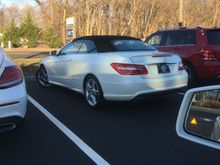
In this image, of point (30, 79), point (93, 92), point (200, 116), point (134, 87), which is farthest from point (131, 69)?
point (30, 79)

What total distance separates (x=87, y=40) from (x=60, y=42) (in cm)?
3763

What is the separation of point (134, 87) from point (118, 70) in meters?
0.41

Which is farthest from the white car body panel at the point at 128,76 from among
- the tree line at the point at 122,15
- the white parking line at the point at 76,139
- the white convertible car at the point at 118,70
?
the tree line at the point at 122,15

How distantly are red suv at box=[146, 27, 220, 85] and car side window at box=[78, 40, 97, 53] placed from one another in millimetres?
3055

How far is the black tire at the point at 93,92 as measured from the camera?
7.23m

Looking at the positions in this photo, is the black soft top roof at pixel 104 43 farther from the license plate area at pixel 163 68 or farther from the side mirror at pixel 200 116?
the side mirror at pixel 200 116

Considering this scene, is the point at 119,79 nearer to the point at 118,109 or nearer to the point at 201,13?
the point at 118,109

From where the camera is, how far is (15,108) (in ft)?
15.6

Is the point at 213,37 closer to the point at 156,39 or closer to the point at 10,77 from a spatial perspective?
the point at 156,39

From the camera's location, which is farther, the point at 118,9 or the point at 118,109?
the point at 118,9

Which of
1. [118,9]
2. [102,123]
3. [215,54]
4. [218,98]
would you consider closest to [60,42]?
[118,9]

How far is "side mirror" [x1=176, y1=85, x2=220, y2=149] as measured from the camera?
213 centimetres

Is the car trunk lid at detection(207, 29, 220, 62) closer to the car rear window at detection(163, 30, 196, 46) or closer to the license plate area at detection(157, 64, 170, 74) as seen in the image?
the car rear window at detection(163, 30, 196, 46)

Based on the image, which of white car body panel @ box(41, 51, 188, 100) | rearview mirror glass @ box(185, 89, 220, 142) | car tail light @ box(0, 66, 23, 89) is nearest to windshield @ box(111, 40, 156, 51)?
white car body panel @ box(41, 51, 188, 100)
